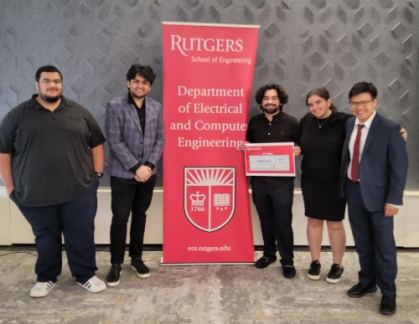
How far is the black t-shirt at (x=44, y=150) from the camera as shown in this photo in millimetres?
2521

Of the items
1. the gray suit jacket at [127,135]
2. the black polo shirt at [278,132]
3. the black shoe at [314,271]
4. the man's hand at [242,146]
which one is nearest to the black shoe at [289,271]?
the black shoe at [314,271]

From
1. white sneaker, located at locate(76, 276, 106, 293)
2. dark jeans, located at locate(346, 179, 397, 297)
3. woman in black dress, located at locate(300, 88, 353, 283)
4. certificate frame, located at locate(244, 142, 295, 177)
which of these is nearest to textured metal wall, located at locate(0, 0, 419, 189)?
certificate frame, located at locate(244, 142, 295, 177)

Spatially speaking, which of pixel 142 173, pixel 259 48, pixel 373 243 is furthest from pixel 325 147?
pixel 142 173

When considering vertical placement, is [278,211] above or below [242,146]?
below

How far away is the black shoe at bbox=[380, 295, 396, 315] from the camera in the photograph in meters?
2.54

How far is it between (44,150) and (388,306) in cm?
257

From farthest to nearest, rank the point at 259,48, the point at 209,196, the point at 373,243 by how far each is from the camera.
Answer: the point at 259,48 → the point at 209,196 → the point at 373,243

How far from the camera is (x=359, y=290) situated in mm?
2781

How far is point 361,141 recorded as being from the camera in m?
2.56

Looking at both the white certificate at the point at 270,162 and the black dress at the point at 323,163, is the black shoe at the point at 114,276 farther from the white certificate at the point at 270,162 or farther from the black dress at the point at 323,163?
the black dress at the point at 323,163

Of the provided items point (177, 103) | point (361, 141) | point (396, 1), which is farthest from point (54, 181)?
point (396, 1)

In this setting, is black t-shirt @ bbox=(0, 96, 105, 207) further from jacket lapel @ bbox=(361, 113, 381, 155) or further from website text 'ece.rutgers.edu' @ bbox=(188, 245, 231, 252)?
jacket lapel @ bbox=(361, 113, 381, 155)

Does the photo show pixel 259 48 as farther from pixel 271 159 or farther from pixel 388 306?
pixel 388 306

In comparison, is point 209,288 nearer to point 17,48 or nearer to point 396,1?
point 17,48
